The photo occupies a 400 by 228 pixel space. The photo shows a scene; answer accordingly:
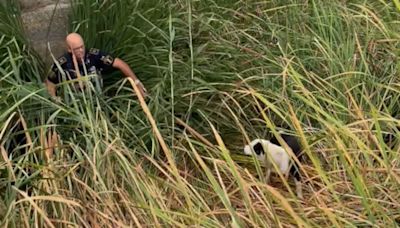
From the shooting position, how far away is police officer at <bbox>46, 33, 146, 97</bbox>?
331cm

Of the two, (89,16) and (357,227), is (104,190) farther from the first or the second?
(89,16)

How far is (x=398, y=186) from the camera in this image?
7.88 feet

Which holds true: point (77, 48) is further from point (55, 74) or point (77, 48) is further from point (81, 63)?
point (55, 74)

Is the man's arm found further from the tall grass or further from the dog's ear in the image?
the dog's ear

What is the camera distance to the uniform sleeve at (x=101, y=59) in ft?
11.3

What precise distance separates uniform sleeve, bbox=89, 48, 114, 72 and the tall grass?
5.3 inches

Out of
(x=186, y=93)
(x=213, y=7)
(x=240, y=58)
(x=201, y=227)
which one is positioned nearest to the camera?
A: (x=201, y=227)

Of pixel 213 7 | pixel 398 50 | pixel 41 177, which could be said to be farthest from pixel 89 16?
pixel 398 50

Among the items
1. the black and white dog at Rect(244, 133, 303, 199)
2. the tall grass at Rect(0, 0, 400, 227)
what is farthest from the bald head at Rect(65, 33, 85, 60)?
the black and white dog at Rect(244, 133, 303, 199)

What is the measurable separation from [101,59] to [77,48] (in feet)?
0.55

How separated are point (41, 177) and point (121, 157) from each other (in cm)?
36

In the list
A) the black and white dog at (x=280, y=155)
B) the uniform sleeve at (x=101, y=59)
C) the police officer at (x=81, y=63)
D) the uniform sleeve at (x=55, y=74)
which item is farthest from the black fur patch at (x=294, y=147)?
the uniform sleeve at (x=55, y=74)

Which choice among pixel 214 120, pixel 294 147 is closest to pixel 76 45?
pixel 214 120

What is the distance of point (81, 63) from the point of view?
3.37 m
